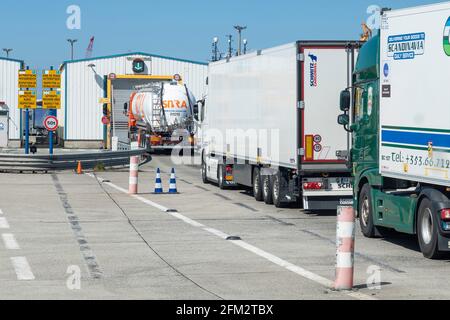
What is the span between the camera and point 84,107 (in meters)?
70.2

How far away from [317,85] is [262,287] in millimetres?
10445

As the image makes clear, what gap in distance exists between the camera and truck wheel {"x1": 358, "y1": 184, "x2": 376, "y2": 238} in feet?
58.6

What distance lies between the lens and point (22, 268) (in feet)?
45.6

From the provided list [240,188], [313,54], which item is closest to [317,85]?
[313,54]

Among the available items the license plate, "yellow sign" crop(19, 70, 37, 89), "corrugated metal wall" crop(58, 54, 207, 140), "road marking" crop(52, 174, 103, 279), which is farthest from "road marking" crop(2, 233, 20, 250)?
"corrugated metal wall" crop(58, 54, 207, 140)

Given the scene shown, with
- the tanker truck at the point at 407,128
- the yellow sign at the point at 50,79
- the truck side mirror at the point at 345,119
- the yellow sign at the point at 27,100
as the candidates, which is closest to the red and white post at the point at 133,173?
the truck side mirror at the point at 345,119

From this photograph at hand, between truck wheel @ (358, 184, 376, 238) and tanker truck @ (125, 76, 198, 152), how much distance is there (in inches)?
1277

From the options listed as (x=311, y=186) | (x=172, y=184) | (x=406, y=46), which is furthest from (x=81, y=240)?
(x=172, y=184)

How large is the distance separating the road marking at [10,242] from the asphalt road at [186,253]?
2 cm

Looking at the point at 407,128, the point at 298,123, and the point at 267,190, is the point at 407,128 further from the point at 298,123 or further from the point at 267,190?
the point at 267,190

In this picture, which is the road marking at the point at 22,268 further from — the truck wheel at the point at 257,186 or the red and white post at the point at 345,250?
the truck wheel at the point at 257,186

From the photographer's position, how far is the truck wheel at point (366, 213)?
17.9 metres

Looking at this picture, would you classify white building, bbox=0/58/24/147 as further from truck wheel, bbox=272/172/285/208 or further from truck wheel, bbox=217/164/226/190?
truck wheel, bbox=272/172/285/208

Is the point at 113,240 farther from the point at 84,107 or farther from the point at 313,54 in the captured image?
the point at 84,107
